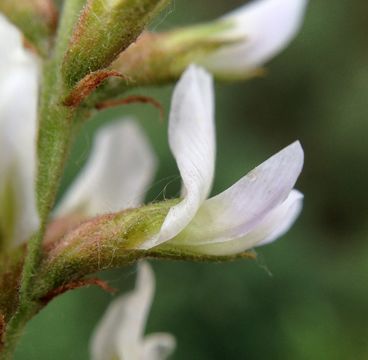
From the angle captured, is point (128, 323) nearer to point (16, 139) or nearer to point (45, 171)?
point (45, 171)

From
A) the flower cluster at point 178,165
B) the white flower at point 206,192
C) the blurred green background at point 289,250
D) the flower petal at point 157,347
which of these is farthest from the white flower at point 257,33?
the flower petal at point 157,347

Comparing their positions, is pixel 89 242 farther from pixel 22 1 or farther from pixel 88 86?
pixel 22 1

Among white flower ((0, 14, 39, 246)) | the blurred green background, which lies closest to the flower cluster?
white flower ((0, 14, 39, 246))

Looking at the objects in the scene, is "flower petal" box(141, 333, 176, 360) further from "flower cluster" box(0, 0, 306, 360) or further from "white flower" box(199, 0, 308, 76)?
"white flower" box(199, 0, 308, 76)

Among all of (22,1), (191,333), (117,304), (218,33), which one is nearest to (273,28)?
(218,33)

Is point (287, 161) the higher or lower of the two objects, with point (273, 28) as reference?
higher

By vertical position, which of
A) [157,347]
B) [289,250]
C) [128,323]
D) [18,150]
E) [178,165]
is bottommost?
[289,250]

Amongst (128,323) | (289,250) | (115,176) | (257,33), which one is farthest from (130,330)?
(289,250)
